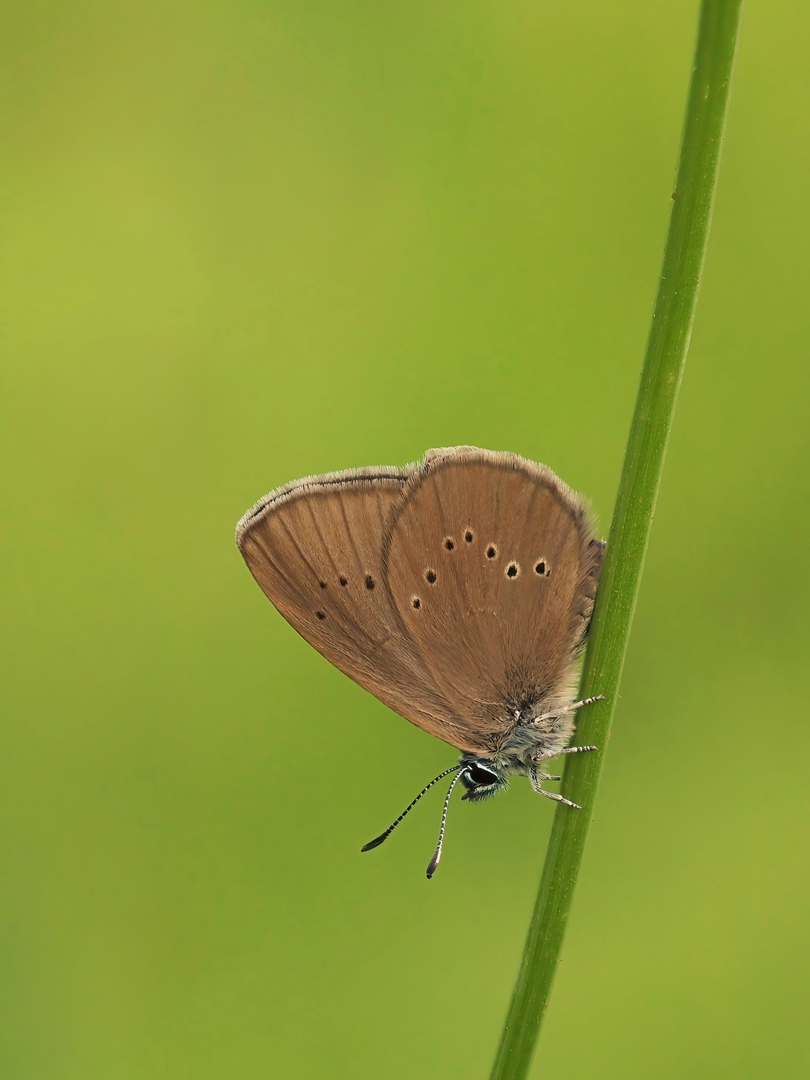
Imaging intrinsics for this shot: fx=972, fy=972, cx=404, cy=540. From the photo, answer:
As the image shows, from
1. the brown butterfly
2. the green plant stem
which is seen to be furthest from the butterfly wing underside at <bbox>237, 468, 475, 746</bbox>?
the green plant stem

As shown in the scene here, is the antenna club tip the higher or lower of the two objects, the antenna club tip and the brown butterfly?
the lower

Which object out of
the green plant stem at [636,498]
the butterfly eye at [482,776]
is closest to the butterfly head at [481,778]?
the butterfly eye at [482,776]

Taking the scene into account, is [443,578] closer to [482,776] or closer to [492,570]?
[492,570]

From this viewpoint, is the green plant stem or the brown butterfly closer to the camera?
the green plant stem

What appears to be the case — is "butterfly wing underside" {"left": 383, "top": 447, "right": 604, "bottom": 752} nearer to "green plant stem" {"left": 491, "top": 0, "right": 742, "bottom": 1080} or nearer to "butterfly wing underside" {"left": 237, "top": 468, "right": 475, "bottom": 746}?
"butterfly wing underside" {"left": 237, "top": 468, "right": 475, "bottom": 746}

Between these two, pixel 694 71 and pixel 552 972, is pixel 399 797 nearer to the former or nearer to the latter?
pixel 552 972

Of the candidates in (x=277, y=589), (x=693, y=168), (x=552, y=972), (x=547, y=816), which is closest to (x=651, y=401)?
(x=693, y=168)
